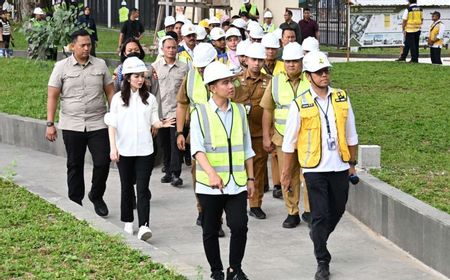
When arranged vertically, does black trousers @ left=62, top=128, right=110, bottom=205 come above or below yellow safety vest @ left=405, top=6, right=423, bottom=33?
below

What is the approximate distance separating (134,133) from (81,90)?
1101 millimetres

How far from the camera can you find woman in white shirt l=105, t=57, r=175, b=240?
988 centimetres

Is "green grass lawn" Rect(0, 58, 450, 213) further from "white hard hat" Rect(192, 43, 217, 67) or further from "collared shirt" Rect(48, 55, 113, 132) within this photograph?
"collared shirt" Rect(48, 55, 113, 132)

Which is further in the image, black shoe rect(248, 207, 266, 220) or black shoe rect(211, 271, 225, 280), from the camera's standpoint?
black shoe rect(248, 207, 266, 220)

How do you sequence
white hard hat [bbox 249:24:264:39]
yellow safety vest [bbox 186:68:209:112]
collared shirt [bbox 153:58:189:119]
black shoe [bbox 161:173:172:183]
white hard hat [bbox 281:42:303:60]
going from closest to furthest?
1. white hard hat [bbox 281:42:303:60]
2. yellow safety vest [bbox 186:68:209:112]
3. collared shirt [bbox 153:58:189:119]
4. black shoe [bbox 161:173:172:183]
5. white hard hat [bbox 249:24:264:39]

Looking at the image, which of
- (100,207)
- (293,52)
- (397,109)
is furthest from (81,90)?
(397,109)

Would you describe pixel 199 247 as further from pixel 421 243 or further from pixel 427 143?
pixel 427 143

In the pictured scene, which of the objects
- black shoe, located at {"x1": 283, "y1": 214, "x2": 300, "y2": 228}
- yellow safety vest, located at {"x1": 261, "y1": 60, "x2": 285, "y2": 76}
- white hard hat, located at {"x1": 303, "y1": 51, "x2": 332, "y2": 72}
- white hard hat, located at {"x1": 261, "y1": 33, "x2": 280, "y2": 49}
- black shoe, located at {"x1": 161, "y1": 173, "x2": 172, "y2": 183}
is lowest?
black shoe, located at {"x1": 283, "y1": 214, "x2": 300, "y2": 228}

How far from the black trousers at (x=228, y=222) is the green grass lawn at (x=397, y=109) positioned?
2.27 meters

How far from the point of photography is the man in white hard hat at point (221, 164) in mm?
7973

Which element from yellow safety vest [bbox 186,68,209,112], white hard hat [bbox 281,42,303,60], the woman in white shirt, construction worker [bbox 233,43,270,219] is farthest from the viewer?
construction worker [bbox 233,43,270,219]

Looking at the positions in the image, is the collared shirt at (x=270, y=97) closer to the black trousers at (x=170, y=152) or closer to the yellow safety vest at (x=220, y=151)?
the black trousers at (x=170, y=152)

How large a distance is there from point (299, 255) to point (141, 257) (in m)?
1.99

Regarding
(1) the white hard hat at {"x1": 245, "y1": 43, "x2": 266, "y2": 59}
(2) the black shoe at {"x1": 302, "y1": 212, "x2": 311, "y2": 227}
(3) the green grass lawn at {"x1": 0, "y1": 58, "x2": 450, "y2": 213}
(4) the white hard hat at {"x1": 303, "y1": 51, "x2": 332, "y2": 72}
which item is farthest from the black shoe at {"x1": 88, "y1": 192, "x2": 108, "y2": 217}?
(4) the white hard hat at {"x1": 303, "y1": 51, "x2": 332, "y2": 72}
